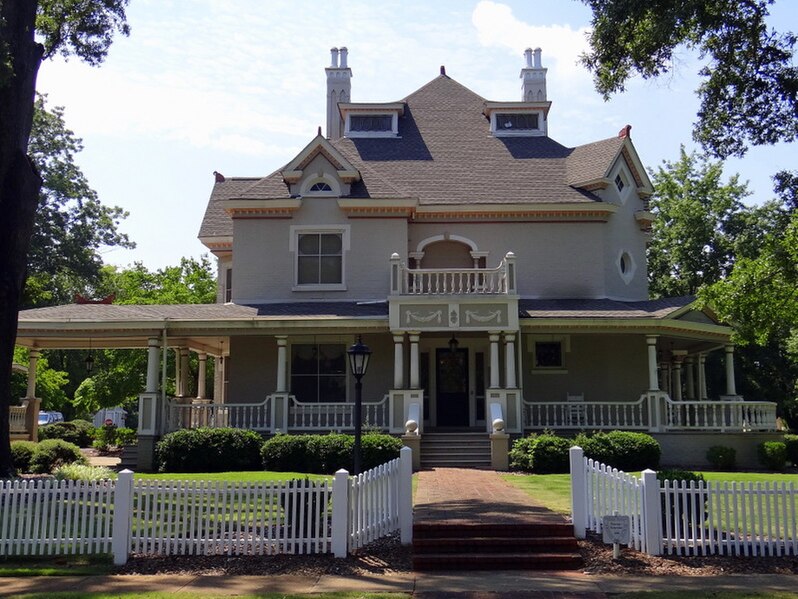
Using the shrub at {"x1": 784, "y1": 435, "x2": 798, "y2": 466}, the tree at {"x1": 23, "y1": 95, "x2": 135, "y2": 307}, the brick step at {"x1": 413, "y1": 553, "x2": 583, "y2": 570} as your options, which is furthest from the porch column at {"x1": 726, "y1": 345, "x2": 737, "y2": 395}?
the tree at {"x1": 23, "y1": 95, "x2": 135, "y2": 307}

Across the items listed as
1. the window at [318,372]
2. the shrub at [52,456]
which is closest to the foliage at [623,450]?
the window at [318,372]

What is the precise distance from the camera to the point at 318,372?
24.3 meters

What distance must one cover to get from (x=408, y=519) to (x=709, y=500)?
4.17 m

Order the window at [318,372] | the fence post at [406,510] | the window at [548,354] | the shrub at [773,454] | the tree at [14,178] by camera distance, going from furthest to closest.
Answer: the window at [548,354] → the window at [318,372] → the shrub at [773,454] → the tree at [14,178] → the fence post at [406,510]

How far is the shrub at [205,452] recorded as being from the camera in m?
20.7

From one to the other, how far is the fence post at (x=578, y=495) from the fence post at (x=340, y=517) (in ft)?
11.3

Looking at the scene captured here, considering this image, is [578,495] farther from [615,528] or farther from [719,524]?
[719,524]

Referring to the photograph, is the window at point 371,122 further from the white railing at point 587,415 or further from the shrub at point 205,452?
the shrub at point 205,452

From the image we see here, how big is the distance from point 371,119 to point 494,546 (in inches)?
814

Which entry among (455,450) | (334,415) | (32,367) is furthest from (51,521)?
(32,367)

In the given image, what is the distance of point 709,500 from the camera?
11.1 meters

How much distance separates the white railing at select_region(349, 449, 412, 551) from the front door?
485 inches

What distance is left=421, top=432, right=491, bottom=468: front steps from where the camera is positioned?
69.0 ft

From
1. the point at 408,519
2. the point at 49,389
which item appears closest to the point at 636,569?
the point at 408,519
